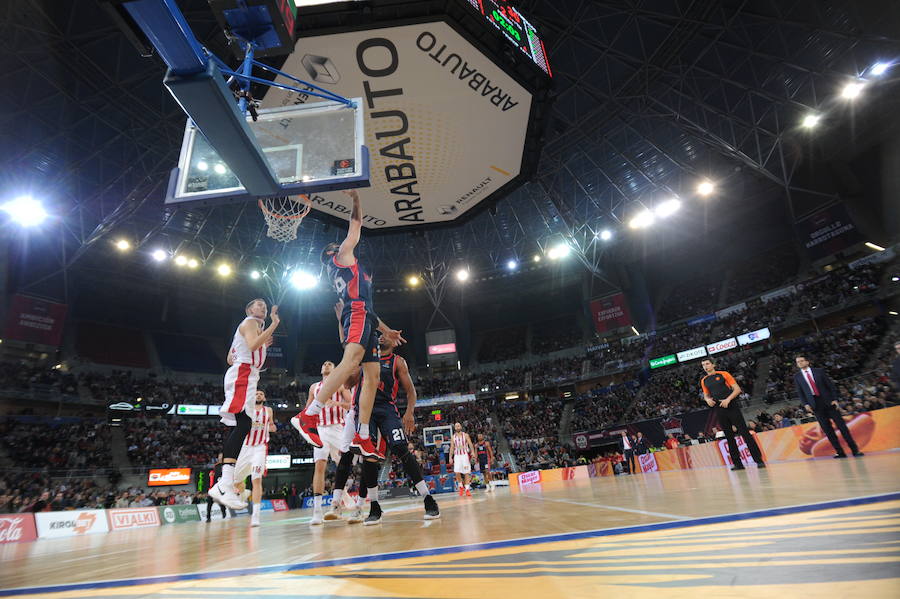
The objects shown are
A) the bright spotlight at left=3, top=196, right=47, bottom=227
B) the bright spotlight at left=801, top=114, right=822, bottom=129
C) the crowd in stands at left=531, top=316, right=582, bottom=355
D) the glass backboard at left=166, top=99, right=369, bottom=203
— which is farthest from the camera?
the crowd in stands at left=531, top=316, right=582, bottom=355

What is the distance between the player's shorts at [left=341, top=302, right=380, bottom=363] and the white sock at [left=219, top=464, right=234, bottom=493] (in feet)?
5.77

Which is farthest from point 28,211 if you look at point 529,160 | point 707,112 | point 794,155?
point 794,155

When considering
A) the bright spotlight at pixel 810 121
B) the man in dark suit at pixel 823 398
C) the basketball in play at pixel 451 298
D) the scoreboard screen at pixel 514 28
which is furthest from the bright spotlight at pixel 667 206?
the man in dark suit at pixel 823 398

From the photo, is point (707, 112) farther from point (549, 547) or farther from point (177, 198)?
point (549, 547)

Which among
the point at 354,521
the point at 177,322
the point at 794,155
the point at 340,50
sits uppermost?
the point at 794,155

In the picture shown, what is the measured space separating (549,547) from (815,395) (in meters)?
8.07

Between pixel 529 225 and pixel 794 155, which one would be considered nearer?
pixel 794 155

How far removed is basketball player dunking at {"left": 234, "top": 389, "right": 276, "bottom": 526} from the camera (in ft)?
21.8

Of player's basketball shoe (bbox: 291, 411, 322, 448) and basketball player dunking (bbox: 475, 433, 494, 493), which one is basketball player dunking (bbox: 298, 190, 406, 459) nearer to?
player's basketball shoe (bbox: 291, 411, 322, 448)

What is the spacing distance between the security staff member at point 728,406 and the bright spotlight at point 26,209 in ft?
85.8

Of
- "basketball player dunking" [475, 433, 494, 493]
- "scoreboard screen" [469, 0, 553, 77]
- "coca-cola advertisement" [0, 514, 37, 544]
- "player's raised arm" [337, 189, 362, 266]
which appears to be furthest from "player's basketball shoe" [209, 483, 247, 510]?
"coca-cola advertisement" [0, 514, 37, 544]

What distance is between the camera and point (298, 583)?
1608 millimetres

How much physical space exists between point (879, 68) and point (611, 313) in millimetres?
19547

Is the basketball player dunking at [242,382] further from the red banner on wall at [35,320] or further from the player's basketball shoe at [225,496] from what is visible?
the red banner on wall at [35,320]
